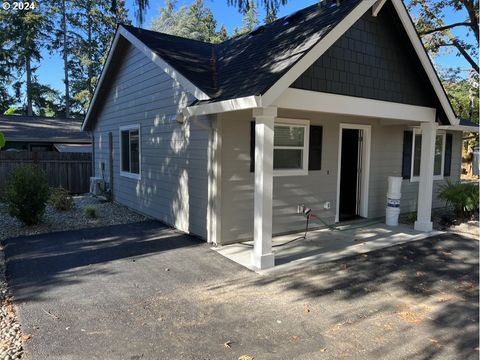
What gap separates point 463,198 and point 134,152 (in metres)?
8.33

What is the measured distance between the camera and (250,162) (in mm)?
6398

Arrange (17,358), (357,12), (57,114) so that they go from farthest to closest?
(57,114)
(357,12)
(17,358)

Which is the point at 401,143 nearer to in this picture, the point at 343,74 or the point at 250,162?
the point at 343,74

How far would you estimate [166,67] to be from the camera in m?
7.03

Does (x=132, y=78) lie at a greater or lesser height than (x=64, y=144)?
greater

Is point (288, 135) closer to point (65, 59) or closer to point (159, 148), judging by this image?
point (159, 148)

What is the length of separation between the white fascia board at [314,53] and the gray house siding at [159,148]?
1.94 m

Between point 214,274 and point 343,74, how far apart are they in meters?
3.73

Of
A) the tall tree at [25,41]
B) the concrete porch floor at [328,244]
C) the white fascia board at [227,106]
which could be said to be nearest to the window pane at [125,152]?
the white fascia board at [227,106]

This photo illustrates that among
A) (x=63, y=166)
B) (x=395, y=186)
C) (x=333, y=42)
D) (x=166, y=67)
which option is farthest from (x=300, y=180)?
(x=63, y=166)

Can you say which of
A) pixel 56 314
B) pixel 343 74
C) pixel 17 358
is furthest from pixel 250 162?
pixel 17 358

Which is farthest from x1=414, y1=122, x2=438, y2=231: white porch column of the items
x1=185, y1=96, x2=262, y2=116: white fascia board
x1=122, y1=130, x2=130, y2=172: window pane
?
x1=122, y1=130, x2=130, y2=172: window pane

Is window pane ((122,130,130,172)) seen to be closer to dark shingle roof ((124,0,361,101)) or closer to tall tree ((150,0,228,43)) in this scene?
dark shingle roof ((124,0,361,101))

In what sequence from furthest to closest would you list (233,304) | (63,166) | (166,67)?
(63,166) → (166,67) → (233,304)
